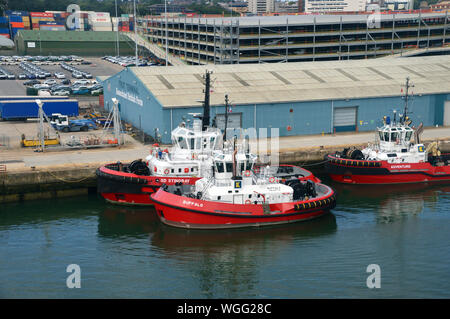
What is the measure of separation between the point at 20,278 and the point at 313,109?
84.1ft

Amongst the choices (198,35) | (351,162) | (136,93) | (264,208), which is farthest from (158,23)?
(264,208)

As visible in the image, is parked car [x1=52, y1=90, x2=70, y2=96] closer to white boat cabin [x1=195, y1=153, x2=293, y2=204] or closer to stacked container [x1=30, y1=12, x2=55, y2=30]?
white boat cabin [x1=195, y1=153, x2=293, y2=204]

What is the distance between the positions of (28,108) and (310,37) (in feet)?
114

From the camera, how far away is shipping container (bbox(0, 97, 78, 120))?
146 ft

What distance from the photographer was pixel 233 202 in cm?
2508

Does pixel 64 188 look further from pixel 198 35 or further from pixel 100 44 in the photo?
pixel 100 44

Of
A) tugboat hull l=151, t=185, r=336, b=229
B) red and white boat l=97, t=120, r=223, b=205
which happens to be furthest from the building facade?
tugboat hull l=151, t=185, r=336, b=229

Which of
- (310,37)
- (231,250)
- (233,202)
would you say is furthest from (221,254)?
(310,37)

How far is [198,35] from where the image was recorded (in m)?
70.2

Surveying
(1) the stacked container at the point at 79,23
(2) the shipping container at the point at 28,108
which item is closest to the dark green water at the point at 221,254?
(2) the shipping container at the point at 28,108

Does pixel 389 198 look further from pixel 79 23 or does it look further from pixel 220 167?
pixel 79 23

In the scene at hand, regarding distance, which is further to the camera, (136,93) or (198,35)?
(198,35)

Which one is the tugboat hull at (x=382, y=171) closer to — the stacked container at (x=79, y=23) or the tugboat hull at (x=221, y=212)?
the tugboat hull at (x=221, y=212)

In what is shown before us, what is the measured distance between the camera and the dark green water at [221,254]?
762 inches
